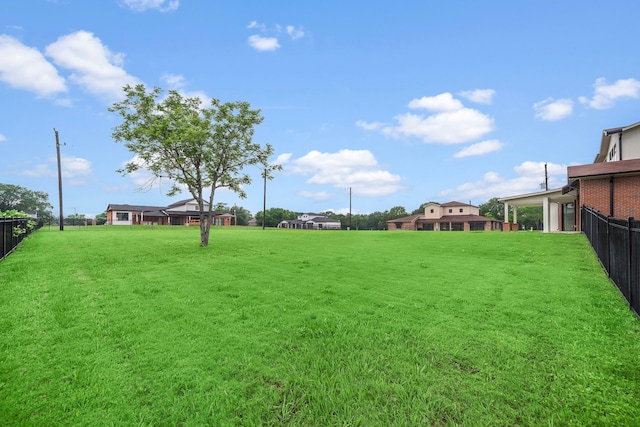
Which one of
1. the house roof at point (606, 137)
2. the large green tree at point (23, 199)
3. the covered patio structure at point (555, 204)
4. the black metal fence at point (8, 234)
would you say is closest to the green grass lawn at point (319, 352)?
the black metal fence at point (8, 234)

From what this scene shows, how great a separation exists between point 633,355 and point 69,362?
251 inches

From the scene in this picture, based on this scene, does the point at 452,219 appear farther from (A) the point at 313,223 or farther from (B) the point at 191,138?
(B) the point at 191,138

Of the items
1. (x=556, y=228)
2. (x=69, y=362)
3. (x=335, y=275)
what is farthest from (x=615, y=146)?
(x=69, y=362)

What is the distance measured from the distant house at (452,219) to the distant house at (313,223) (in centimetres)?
2854

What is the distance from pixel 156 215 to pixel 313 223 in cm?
3692

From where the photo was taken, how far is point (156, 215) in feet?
166

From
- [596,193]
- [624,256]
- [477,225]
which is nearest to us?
[624,256]

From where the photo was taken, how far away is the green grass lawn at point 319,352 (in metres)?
2.62

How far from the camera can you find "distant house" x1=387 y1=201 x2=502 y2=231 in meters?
45.8

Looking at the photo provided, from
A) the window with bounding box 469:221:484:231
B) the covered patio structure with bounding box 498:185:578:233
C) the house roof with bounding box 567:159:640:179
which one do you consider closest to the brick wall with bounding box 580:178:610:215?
the house roof with bounding box 567:159:640:179

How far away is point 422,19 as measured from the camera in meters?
17.1

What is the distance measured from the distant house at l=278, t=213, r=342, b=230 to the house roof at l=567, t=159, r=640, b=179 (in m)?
60.9

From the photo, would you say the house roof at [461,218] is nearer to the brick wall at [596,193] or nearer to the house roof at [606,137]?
the house roof at [606,137]

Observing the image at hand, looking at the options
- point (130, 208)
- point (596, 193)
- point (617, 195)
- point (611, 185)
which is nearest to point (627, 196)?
point (617, 195)
